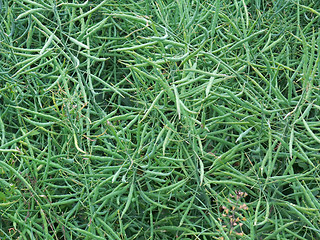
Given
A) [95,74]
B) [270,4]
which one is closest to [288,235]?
[95,74]

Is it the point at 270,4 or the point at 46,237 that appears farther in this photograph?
the point at 270,4

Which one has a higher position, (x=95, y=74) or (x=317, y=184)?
(x=95, y=74)

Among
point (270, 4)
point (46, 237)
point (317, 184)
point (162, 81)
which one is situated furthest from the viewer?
point (270, 4)

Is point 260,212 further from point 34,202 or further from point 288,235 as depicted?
point 34,202

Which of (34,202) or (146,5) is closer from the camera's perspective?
(34,202)

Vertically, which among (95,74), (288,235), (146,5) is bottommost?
(288,235)

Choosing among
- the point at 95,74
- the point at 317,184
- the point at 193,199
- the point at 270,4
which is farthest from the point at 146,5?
the point at 317,184

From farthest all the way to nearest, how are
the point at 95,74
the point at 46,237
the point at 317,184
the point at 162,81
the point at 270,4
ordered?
the point at 270,4, the point at 95,74, the point at 317,184, the point at 46,237, the point at 162,81

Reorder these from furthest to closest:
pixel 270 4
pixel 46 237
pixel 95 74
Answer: pixel 270 4
pixel 95 74
pixel 46 237

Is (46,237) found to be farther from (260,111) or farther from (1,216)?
(260,111)
